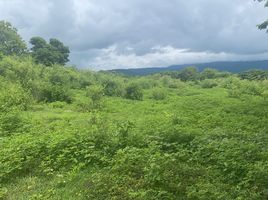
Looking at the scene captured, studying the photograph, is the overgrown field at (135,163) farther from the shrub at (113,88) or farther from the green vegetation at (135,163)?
the shrub at (113,88)

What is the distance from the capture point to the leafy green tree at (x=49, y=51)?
56.2 m

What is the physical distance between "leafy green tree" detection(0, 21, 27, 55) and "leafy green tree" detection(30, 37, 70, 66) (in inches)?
70.9

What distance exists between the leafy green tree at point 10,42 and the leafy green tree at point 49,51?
70.9 inches

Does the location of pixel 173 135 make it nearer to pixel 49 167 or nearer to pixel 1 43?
pixel 49 167

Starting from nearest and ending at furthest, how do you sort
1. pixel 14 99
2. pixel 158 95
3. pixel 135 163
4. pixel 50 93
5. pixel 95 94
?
pixel 135 163, pixel 14 99, pixel 95 94, pixel 50 93, pixel 158 95

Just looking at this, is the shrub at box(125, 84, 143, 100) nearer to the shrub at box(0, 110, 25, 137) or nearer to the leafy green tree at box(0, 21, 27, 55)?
the shrub at box(0, 110, 25, 137)

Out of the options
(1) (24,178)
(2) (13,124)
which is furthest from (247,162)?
(2) (13,124)

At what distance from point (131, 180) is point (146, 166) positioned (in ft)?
1.46

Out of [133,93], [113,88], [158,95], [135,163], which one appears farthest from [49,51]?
[135,163]

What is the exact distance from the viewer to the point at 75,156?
32.2 feet

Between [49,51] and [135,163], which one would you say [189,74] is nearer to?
[49,51]

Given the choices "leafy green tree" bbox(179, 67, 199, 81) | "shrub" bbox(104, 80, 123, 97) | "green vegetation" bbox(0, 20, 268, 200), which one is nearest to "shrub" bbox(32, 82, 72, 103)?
"shrub" bbox(104, 80, 123, 97)

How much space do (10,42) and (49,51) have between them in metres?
5.49

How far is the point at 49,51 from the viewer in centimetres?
5791
